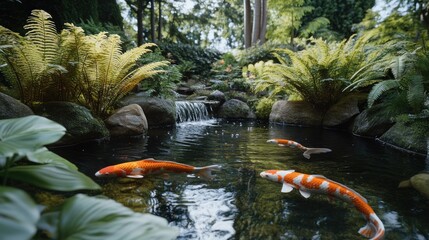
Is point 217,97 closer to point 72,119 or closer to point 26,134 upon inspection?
point 72,119

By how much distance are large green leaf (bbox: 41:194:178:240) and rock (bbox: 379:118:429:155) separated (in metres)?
5.35

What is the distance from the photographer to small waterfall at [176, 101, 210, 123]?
→ 8.90m

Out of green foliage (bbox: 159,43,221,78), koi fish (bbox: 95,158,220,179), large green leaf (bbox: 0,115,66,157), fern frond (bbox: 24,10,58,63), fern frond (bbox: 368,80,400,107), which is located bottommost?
koi fish (bbox: 95,158,220,179)

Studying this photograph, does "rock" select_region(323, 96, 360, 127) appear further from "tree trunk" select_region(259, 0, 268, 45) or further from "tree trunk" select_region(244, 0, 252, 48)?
"tree trunk" select_region(244, 0, 252, 48)

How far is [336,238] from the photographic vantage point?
208 centimetres

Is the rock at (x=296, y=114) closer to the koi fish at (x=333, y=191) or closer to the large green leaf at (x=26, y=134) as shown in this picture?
the koi fish at (x=333, y=191)

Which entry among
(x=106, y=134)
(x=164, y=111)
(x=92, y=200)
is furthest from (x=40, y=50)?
(x=92, y=200)

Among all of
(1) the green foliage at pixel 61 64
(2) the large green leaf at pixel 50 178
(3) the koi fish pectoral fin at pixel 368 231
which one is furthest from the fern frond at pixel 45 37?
(3) the koi fish pectoral fin at pixel 368 231

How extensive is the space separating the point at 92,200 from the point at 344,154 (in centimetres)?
464

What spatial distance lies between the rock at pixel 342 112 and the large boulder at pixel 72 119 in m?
5.82

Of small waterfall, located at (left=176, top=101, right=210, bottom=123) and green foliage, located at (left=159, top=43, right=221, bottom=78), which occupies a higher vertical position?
green foliage, located at (left=159, top=43, right=221, bottom=78)

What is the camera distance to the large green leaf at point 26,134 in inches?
33.9

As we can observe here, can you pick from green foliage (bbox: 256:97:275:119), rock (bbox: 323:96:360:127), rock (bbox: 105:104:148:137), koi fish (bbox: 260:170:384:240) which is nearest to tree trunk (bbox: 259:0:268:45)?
green foliage (bbox: 256:97:275:119)

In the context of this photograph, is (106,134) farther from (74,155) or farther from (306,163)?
(306,163)
